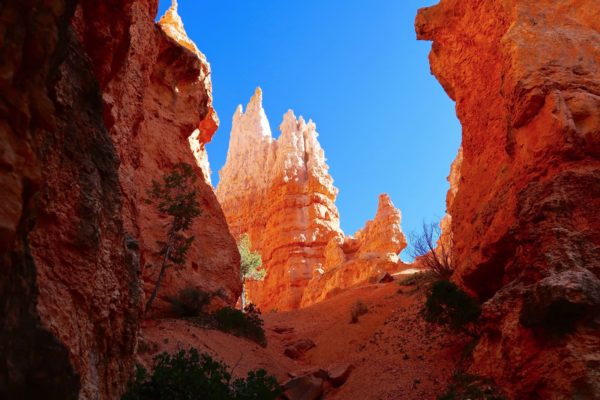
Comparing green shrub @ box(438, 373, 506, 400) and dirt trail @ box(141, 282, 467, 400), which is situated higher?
dirt trail @ box(141, 282, 467, 400)

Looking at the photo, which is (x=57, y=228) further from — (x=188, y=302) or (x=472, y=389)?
(x=188, y=302)

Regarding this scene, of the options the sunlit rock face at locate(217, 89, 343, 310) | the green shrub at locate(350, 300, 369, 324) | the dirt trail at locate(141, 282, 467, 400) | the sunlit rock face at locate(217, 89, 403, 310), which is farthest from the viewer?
the sunlit rock face at locate(217, 89, 343, 310)

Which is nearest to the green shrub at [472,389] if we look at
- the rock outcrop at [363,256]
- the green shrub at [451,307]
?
the green shrub at [451,307]

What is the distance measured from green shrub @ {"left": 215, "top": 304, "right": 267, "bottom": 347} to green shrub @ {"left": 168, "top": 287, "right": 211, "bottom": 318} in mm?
808

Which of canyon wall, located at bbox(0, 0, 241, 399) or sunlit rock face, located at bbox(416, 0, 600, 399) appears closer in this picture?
canyon wall, located at bbox(0, 0, 241, 399)

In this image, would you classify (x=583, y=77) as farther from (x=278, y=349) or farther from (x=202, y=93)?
(x=202, y=93)

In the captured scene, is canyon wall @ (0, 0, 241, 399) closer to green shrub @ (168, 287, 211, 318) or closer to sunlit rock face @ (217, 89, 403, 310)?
green shrub @ (168, 287, 211, 318)

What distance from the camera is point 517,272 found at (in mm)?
12617

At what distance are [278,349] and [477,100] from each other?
12990mm

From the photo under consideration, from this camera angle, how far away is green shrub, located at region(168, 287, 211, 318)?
63.7ft

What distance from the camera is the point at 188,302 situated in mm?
19875

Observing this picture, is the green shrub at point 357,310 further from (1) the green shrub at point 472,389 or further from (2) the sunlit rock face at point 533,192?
(1) the green shrub at point 472,389

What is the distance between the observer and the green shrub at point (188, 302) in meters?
19.4

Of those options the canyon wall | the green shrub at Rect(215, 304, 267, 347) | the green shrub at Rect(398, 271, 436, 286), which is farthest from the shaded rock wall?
the green shrub at Rect(398, 271, 436, 286)
